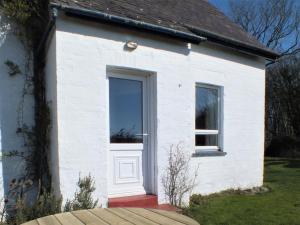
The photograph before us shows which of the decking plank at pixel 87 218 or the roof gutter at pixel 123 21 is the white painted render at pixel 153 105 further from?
the decking plank at pixel 87 218

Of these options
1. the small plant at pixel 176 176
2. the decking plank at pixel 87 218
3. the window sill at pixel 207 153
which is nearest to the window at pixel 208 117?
the window sill at pixel 207 153

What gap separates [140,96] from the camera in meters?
6.87

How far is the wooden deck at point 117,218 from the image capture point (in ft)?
9.76

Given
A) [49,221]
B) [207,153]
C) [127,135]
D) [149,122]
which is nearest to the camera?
[49,221]

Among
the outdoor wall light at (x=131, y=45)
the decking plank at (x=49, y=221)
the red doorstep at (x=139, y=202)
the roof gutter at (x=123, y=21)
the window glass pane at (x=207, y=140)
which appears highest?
the roof gutter at (x=123, y=21)

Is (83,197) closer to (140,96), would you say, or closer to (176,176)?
(176,176)

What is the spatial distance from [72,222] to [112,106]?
364 centimetres

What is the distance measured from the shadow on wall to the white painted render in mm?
626

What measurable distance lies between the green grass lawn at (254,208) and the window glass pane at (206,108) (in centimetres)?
169

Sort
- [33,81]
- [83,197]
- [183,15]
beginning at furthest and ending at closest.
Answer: [183,15]
[33,81]
[83,197]

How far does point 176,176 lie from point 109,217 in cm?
380

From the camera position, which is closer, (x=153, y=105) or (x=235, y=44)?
(x=153, y=105)

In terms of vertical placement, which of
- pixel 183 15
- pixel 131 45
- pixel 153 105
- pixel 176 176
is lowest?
pixel 176 176

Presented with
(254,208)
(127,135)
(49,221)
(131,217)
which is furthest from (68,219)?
(254,208)
